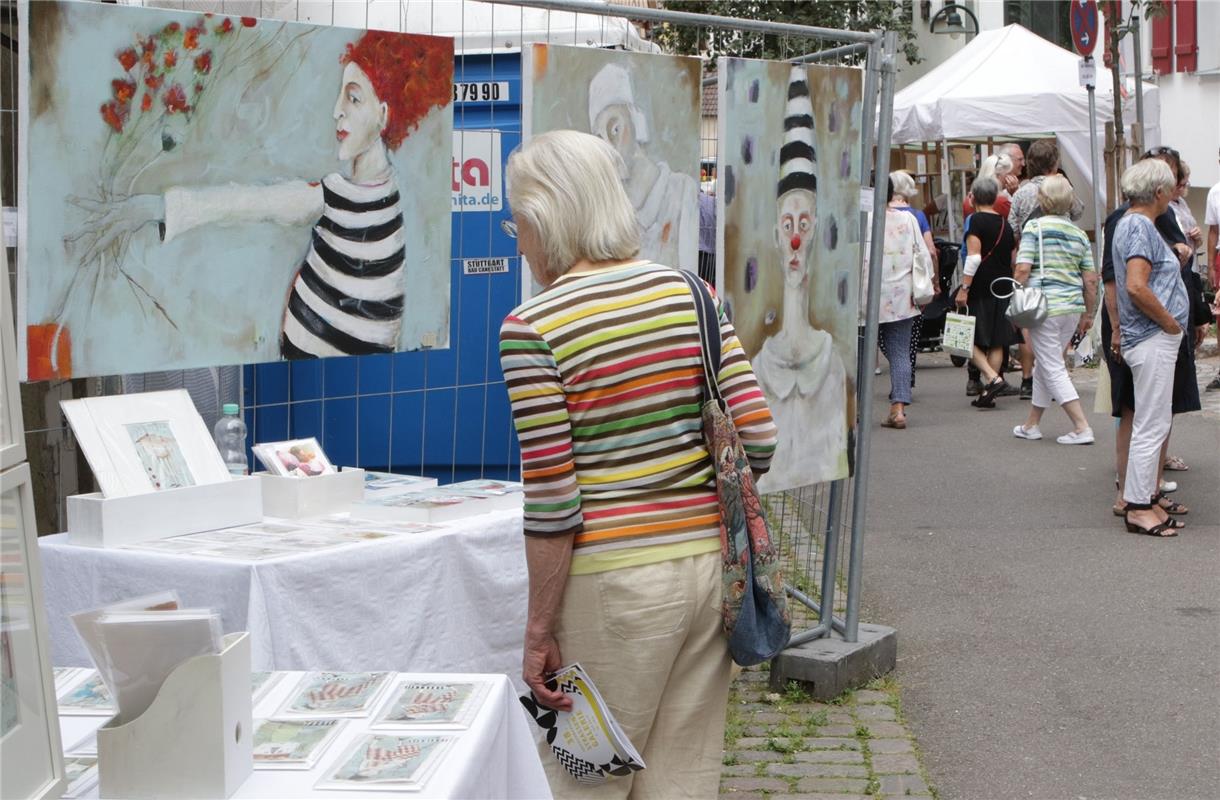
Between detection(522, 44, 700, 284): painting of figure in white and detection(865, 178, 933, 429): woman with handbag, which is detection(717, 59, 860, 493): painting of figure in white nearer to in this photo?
detection(522, 44, 700, 284): painting of figure in white

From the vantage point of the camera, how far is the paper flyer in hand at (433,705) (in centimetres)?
234

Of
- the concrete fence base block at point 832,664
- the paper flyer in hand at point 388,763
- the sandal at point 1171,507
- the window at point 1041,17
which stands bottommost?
the concrete fence base block at point 832,664

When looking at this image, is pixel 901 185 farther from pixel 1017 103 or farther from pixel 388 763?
pixel 388 763

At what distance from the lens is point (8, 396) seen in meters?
1.69

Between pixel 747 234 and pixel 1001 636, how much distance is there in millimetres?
2310

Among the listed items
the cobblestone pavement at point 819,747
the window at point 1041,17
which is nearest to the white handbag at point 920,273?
the cobblestone pavement at point 819,747

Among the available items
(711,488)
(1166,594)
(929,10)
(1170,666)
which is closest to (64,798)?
(711,488)

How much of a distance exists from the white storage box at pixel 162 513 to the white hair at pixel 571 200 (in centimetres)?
119

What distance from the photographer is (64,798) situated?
206 centimetres

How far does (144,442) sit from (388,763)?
1.62 m

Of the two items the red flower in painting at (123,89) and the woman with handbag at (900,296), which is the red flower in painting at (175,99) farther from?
the woman with handbag at (900,296)

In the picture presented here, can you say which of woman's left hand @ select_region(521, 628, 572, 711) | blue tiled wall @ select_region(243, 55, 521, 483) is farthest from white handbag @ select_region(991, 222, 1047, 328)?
woman's left hand @ select_region(521, 628, 572, 711)

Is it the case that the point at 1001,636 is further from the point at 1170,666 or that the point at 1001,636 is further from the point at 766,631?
the point at 766,631

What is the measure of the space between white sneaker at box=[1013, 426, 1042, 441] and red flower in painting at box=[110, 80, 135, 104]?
8.41 meters
